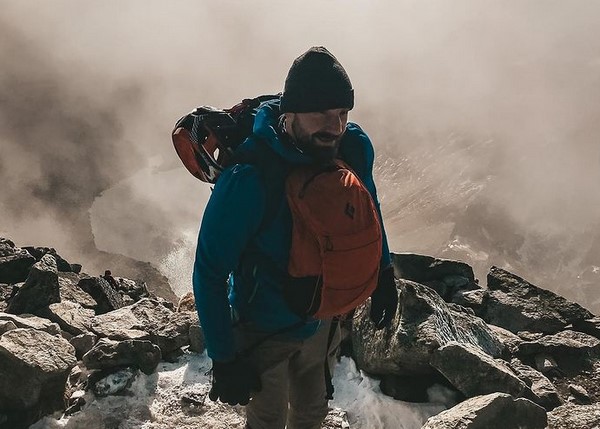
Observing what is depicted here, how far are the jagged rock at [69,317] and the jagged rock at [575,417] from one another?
7.14 meters

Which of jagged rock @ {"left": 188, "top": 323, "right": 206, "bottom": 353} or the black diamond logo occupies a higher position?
jagged rock @ {"left": 188, "top": 323, "right": 206, "bottom": 353}

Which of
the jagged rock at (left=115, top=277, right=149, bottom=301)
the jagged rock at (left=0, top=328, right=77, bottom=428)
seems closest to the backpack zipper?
the jagged rock at (left=0, top=328, right=77, bottom=428)

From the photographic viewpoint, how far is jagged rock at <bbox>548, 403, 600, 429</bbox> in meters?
6.43

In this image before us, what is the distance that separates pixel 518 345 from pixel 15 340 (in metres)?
7.70

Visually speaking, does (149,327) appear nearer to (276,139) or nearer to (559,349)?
(276,139)

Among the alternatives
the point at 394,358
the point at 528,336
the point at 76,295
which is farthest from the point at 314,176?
the point at 76,295

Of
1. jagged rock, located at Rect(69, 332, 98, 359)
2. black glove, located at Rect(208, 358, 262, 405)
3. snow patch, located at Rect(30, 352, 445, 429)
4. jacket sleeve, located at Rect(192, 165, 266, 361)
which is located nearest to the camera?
jacket sleeve, located at Rect(192, 165, 266, 361)

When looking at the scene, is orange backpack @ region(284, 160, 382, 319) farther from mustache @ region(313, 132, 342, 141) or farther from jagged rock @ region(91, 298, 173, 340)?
jagged rock @ region(91, 298, 173, 340)

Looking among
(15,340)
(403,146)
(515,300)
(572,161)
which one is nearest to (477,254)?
(572,161)

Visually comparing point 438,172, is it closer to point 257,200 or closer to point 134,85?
point 134,85

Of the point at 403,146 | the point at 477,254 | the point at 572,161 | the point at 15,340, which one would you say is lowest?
the point at 15,340

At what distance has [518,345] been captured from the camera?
883 cm

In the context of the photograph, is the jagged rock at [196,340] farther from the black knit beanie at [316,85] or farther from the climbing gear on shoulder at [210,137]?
the black knit beanie at [316,85]

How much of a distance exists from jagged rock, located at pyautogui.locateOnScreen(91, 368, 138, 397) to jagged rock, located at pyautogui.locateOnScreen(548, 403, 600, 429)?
5.48m
